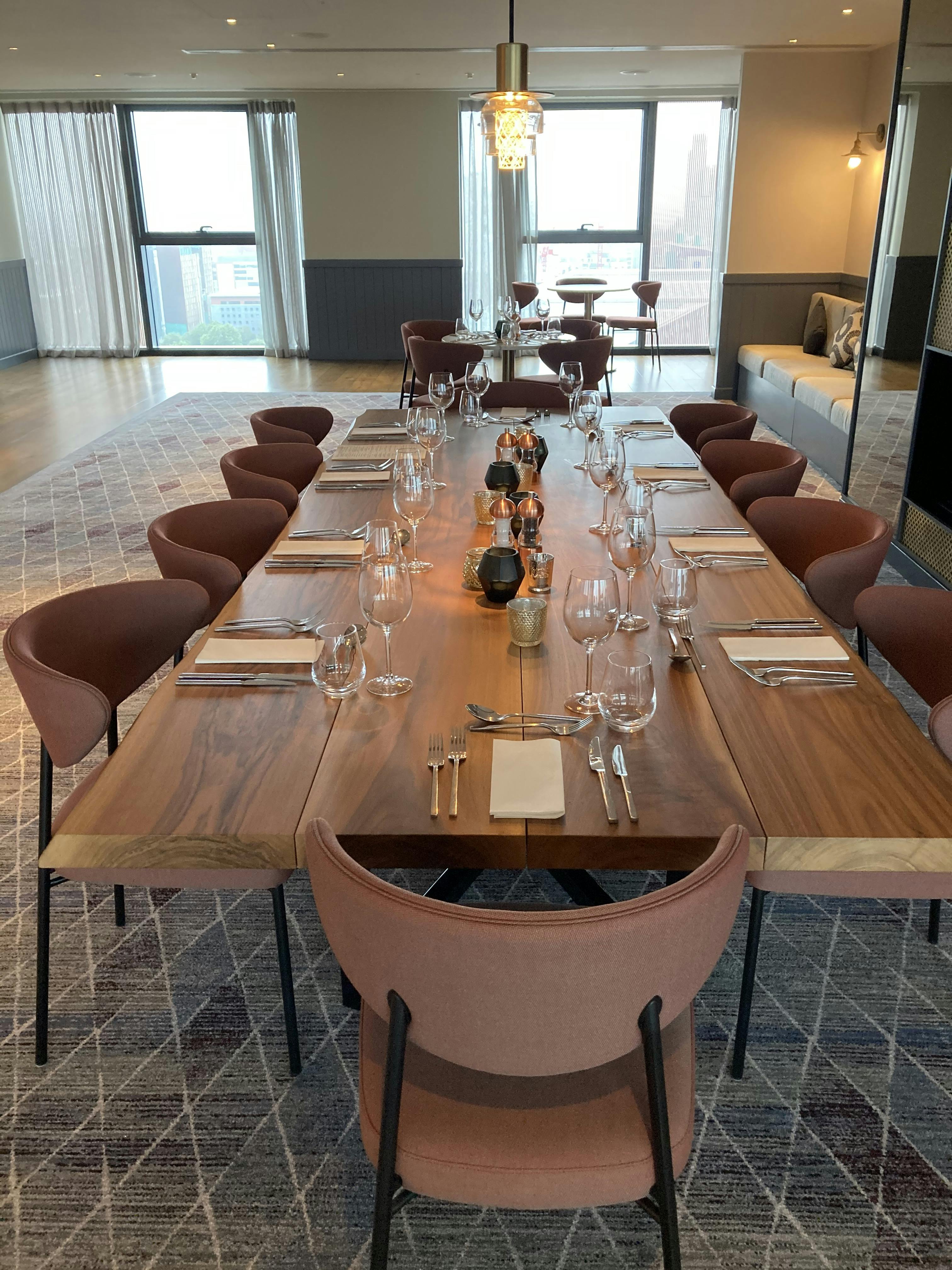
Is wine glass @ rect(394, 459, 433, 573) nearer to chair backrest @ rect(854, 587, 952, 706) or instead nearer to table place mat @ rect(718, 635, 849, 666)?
table place mat @ rect(718, 635, 849, 666)

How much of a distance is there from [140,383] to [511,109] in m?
6.35

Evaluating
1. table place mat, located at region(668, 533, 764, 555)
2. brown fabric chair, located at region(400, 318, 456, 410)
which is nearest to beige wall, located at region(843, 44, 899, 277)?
brown fabric chair, located at region(400, 318, 456, 410)

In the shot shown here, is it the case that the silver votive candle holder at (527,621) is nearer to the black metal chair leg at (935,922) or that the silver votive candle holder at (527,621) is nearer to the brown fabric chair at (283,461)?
the black metal chair leg at (935,922)

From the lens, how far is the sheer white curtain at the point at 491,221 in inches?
403

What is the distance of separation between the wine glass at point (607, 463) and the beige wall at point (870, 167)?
18.6 ft

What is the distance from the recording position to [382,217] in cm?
1025

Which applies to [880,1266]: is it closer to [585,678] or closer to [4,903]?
[585,678]

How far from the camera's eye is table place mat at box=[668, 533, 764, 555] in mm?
2467

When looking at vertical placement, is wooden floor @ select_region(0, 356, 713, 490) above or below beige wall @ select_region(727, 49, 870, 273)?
below

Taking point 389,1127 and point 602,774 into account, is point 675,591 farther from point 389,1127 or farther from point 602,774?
point 389,1127

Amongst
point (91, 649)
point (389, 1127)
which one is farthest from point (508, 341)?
point (389, 1127)

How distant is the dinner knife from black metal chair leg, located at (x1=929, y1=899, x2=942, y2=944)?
44.6 inches

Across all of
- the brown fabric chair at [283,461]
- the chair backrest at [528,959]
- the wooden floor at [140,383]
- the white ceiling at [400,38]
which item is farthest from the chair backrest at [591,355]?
the chair backrest at [528,959]

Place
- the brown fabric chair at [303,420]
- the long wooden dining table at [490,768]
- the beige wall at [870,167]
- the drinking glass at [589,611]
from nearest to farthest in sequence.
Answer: the long wooden dining table at [490,768], the drinking glass at [589,611], the brown fabric chair at [303,420], the beige wall at [870,167]
